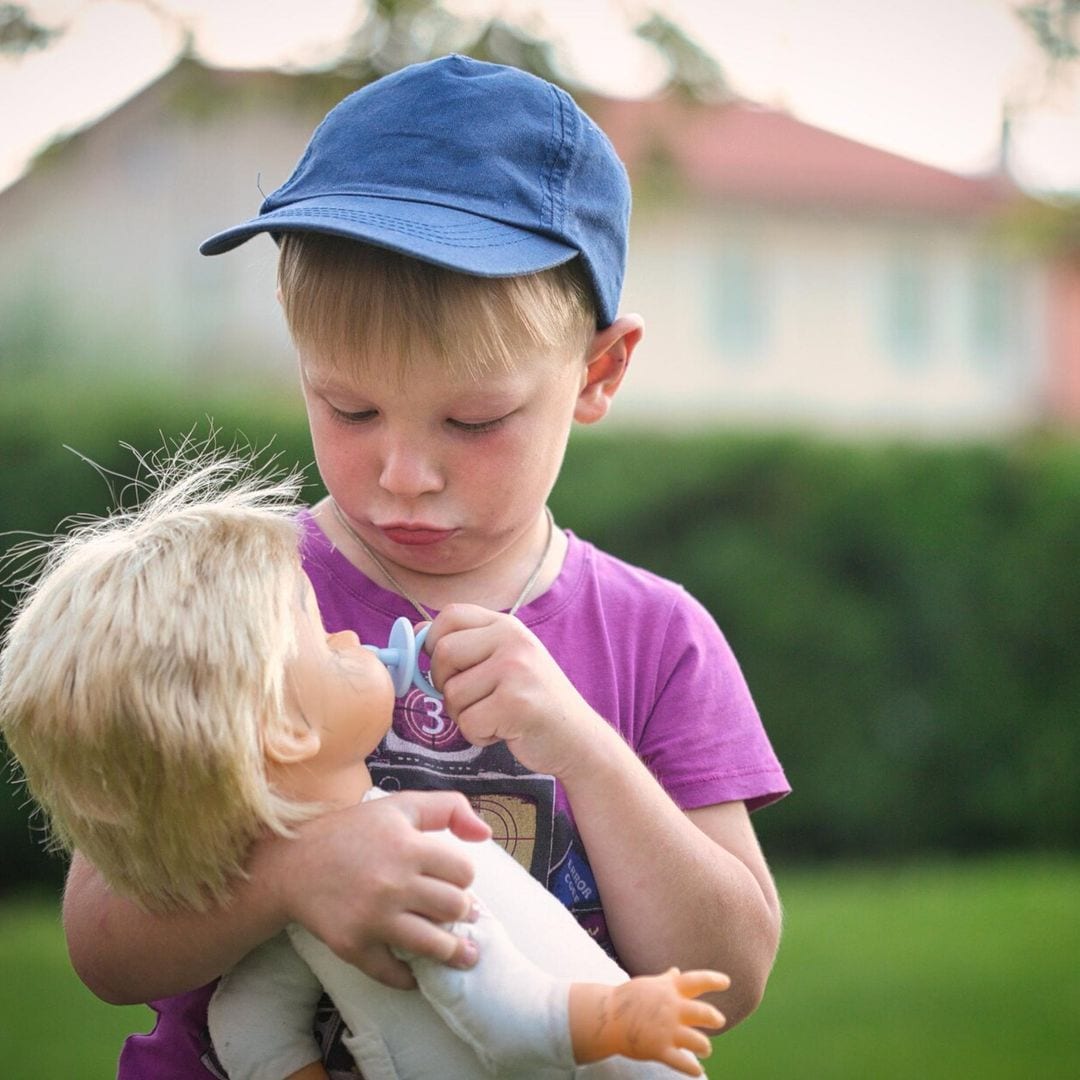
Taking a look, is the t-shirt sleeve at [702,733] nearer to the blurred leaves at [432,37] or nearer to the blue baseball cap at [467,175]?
the blue baseball cap at [467,175]

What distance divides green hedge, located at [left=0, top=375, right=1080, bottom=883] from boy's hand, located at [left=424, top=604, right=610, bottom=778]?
20.4 ft

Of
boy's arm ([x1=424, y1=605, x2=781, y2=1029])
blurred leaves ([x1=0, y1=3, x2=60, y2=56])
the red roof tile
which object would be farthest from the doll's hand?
the red roof tile

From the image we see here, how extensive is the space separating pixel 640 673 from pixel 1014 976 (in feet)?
18.6

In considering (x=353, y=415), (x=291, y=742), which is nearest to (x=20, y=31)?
(x=353, y=415)

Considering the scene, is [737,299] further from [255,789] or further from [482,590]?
[255,789]

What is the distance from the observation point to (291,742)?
5.90 ft

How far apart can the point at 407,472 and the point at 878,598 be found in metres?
7.34

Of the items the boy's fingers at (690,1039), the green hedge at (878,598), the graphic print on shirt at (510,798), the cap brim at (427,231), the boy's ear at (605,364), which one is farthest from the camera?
the green hedge at (878,598)

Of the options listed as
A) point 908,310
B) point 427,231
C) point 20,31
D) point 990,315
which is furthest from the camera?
point 990,315

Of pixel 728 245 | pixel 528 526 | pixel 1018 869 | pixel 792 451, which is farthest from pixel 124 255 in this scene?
pixel 528 526

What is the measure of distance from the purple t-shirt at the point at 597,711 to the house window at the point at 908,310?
24617 millimetres

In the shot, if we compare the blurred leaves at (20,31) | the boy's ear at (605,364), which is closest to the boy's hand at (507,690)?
the boy's ear at (605,364)

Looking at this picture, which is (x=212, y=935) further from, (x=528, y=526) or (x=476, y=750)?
(x=528, y=526)

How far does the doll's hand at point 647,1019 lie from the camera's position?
1.63 metres
